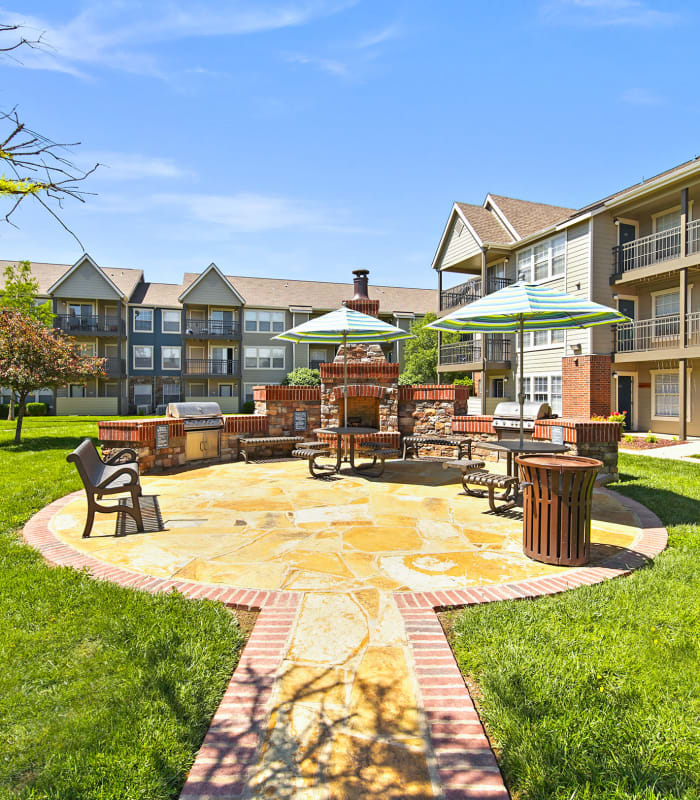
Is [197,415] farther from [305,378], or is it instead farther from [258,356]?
[258,356]

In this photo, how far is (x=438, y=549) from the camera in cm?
464

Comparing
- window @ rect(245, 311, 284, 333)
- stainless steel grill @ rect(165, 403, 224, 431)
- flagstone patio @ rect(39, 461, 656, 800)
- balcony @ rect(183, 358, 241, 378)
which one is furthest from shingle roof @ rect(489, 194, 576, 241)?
balcony @ rect(183, 358, 241, 378)

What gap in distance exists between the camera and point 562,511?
425 centimetres

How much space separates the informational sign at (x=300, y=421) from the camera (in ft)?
36.7

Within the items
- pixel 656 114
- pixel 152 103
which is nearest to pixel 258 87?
pixel 152 103

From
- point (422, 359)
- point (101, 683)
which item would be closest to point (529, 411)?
point (101, 683)

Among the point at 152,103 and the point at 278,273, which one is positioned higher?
the point at 278,273

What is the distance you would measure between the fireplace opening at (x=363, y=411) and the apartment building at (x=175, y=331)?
2325cm

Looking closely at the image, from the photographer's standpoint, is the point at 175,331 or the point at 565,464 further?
the point at 175,331

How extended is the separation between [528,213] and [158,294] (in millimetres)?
26044

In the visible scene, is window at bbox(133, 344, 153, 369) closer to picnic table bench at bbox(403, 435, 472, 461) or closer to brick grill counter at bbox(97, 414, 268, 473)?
brick grill counter at bbox(97, 414, 268, 473)

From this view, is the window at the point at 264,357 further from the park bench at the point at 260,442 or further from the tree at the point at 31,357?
the park bench at the point at 260,442

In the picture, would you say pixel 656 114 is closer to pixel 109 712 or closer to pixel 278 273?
pixel 109 712

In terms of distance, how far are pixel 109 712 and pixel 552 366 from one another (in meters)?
19.6
